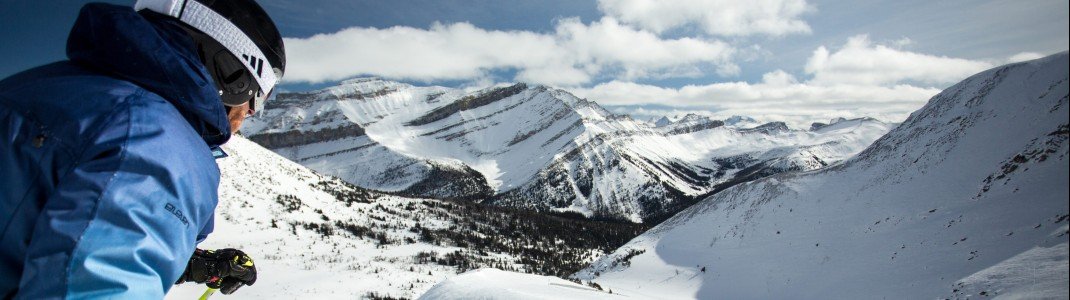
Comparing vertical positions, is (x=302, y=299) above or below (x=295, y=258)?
above

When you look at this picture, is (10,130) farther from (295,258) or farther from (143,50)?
(295,258)

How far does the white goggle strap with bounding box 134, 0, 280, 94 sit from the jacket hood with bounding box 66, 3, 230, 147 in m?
0.60

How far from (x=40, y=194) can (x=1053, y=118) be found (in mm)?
30549

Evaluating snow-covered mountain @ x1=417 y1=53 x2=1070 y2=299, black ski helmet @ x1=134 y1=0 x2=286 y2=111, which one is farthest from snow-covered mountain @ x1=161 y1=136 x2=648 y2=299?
black ski helmet @ x1=134 y1=0 x2=286 y2=111

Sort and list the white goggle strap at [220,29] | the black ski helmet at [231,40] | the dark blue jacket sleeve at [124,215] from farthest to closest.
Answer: the black ski helmet at [231,40] < the white goggle strap at [220,29] < the dark blue jacket sleeve at [124,215]

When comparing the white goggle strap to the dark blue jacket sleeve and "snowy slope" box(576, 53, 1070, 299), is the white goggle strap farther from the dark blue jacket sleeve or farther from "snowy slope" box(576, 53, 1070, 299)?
"snowy slope" box(576, 53, 1070, 299)

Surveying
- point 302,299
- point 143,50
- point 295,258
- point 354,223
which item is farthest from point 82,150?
point 354,223

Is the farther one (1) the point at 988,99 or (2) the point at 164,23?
(1) the point at 988,99

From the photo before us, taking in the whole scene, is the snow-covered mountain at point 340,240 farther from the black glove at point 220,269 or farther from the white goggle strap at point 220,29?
the white goggle strap at point 220,29

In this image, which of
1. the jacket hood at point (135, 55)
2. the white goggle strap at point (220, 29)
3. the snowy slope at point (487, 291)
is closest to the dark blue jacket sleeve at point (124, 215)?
the jacket hood at point (135, 55)

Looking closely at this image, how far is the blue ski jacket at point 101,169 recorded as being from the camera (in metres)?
1.31

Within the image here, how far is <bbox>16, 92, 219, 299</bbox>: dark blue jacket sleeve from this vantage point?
128 centimetres

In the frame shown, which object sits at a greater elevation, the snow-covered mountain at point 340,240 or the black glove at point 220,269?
the black glove at point 220,269

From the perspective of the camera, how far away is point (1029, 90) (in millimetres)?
24734
